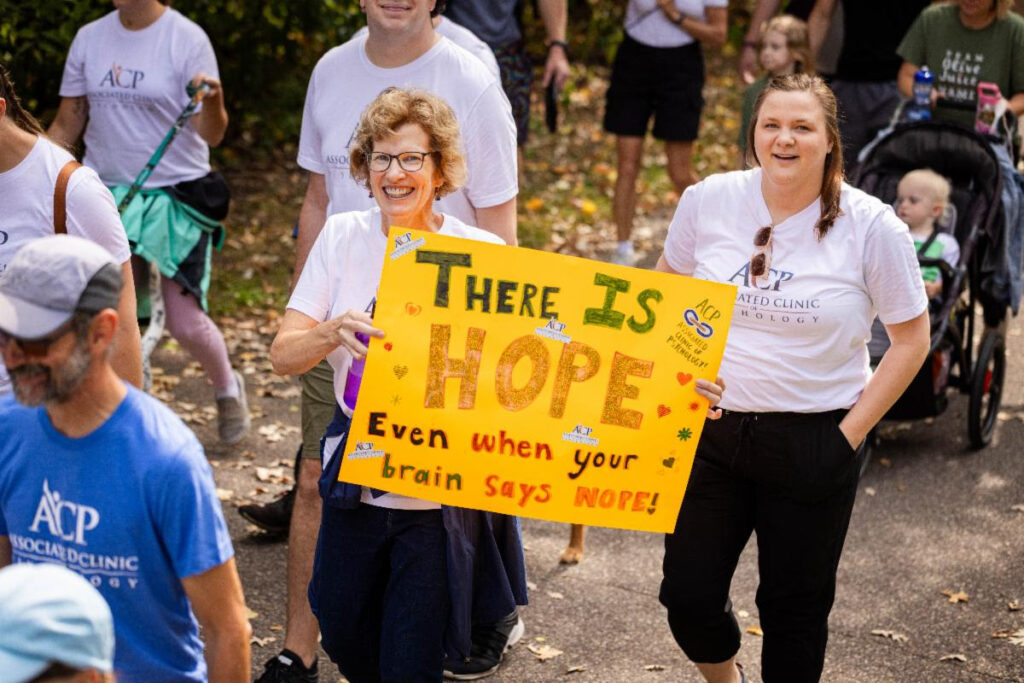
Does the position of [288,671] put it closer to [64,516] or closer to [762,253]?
[64,516]

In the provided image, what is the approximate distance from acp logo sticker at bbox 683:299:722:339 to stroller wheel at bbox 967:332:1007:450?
378cm

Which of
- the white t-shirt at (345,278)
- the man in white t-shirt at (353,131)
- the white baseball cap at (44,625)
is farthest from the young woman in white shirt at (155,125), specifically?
the white baseball cap at (44,625)

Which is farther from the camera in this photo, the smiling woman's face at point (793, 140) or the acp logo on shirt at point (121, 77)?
the acp logo on shirt at point (121, 77)

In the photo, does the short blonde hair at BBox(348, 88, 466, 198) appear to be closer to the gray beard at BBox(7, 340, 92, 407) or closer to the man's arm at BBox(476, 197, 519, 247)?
the man's arm at BBox(476, 197, 519, 247)

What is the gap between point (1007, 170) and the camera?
6.96 meters

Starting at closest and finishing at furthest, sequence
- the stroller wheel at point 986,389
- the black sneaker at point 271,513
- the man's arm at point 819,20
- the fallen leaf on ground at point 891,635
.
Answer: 1. the fallen leaf on ground at point 891,635
2. the black sneaker at point 271,513
3. the stroller wheel at point 986,389
4. the man's arm at point 819,20

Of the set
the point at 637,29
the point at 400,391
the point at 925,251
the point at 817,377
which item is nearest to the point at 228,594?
the point at 400,391

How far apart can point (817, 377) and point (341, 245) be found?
1411 mm

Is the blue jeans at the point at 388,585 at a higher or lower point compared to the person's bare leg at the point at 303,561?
higher

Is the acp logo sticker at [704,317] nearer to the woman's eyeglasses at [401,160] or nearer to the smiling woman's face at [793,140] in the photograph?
the smiling woman's face at [793,140]

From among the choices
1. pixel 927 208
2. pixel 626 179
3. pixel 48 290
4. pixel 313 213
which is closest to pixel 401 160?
pixel 313 213

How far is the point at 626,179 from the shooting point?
9.42 meters

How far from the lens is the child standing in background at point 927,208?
6.88 metres

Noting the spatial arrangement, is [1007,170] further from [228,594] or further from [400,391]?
[228,594]
